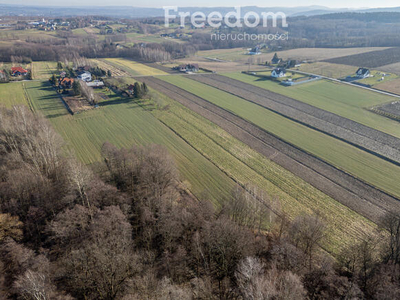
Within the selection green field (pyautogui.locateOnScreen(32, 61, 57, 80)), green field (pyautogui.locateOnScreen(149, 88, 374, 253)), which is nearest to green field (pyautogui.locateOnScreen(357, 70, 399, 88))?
green field (pyautogui.locateOnScreen(149, 88, 374, 253))

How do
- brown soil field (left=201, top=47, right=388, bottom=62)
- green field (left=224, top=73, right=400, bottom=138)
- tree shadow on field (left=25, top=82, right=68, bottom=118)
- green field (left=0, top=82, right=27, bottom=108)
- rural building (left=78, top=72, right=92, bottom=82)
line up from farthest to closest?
brown soil field (left=201, top=47, right=388, bottom=62) < rural building (left=78, top=72, right=92, bottom=82) < green field (left=0, top=82, right=27, bottom=108) < tree shadow on field (left=25, top=82, right=68, bottom=118) < green field (left=224, top=73, right=400, bottom=138)

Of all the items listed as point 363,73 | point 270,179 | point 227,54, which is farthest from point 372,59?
point 270,179

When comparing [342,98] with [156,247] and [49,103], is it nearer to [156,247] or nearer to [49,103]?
[156,247]

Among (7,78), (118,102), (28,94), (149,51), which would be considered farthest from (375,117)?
(7,78)

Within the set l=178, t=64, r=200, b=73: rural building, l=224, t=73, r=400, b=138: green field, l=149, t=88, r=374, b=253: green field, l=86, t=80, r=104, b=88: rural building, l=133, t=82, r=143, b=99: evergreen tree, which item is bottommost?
l=149, t=88, r=374, b=253: green field

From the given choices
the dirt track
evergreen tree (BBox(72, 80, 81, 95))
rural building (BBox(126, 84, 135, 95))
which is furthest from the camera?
rural building (BBox(126, 84, 135, 95))

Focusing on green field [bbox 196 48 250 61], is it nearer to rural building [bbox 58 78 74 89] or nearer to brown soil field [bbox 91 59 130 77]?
brown soil field [bbox 91 59 130 77]
